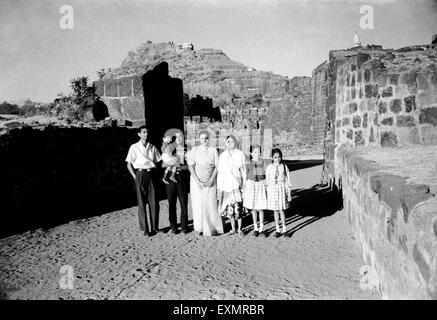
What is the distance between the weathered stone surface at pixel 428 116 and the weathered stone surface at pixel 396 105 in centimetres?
35

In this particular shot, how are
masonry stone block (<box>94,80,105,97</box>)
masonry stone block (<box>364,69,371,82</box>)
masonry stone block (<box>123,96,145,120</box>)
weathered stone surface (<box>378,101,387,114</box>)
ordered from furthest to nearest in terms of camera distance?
masonry stone block (<box>94,80,105,97</box>) < masonry stone block (<box>123,96,145,120</box>) < masonry stone block (<box>364,69,371,82</box>) < weathered stone surface (<box>378,101,387,114</box>)

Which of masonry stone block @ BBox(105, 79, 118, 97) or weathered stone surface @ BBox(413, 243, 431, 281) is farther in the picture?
masonry stone block @ BBox(105, 79, 118, 97)

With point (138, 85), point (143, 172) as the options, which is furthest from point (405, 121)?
point (138, 85)

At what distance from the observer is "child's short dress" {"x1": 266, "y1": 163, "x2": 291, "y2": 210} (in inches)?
202

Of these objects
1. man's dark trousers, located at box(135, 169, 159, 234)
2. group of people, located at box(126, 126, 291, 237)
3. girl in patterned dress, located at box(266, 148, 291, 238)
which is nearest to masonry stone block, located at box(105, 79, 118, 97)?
group of people, located at box(126, 126, 291, 237)

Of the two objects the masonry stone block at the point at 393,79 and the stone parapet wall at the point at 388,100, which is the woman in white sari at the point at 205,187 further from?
the masonry stone block at the point at 393,79

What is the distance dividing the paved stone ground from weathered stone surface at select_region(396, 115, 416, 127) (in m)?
1.92

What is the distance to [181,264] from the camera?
407cm

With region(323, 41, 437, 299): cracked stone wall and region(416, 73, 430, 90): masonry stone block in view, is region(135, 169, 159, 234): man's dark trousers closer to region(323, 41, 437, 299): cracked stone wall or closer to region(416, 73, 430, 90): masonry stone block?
region(323, 41, 437, 299): cracked stone wall

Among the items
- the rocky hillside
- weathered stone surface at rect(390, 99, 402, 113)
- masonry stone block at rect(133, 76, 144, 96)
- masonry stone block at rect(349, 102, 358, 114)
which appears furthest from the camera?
the rocky hillside

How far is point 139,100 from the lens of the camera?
25.7 ft

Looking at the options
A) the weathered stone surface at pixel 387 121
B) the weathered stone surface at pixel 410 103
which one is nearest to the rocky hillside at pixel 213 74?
the weathered stone surface at pixel 387 121

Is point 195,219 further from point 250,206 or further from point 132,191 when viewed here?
point 132,191
